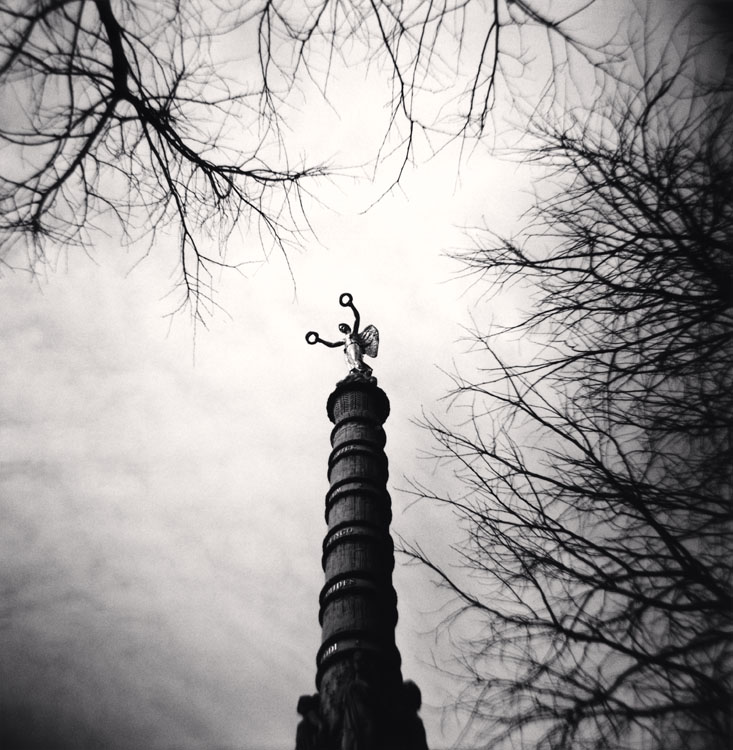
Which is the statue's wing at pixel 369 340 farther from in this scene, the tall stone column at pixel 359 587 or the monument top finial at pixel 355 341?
the tall stone column at pixel 359 587

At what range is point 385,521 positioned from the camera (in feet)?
13.3

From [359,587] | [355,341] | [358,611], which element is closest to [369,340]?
[355,341]

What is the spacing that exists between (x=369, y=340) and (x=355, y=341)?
0.20 meters

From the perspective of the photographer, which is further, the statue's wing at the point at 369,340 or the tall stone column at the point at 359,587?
the statue's wing at the point at 369,340

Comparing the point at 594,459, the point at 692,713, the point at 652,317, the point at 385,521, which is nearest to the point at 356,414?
the point at 385,521

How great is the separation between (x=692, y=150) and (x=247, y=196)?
2.39m

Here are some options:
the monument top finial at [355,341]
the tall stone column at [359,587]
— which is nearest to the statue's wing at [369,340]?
the monument top finial at [355,341]

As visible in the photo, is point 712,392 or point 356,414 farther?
point 356,414

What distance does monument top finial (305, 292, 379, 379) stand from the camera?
5.98m

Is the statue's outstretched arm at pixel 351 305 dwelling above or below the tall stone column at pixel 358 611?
above

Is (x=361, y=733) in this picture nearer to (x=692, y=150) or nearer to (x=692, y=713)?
(x=692, y=713)

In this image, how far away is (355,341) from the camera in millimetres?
6176

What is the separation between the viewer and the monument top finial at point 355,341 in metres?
5.98

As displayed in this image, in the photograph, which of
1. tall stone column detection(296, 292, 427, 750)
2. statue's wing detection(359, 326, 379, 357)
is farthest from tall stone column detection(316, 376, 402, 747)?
statue's wing detection(359, 326, 379, 357)
